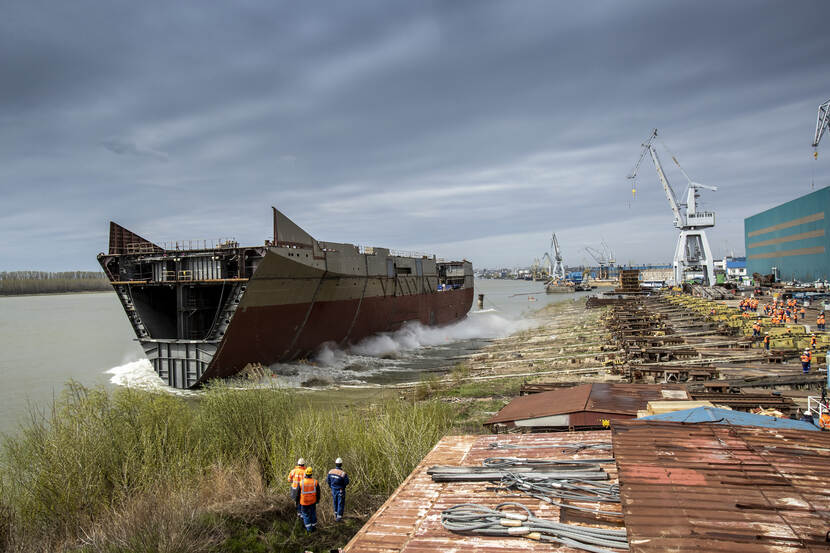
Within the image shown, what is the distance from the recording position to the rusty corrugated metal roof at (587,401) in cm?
1034

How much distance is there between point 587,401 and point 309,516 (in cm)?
611

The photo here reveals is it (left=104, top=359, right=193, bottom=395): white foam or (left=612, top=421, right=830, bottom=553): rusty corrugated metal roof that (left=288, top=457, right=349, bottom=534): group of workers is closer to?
(left=612, top=421, right=830, bottom=553): rusty corrugated metal roof

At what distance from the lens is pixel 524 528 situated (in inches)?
206

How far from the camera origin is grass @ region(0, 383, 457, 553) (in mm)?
8375

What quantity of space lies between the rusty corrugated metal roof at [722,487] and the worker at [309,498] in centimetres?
492

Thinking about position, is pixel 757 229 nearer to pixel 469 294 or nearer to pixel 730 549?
pixel 469 294

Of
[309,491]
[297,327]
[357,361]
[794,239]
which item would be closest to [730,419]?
[309,491]

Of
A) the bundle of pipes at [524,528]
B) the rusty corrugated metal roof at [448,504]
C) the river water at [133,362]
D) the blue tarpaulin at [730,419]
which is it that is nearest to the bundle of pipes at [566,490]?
the rusty corrugated metal roof at [448,504]

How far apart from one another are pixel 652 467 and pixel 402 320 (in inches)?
1284

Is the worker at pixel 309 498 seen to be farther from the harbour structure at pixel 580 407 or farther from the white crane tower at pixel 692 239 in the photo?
the white crane tower at pixel 692 239

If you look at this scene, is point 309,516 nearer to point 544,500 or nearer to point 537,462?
point 537,462

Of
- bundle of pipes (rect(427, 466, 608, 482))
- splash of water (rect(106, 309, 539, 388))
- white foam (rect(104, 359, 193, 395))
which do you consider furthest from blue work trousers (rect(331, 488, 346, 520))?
white foam (rect(104, 359, 193, 395))

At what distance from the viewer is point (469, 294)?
55.8m

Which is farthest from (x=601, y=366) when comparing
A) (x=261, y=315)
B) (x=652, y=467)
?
(x=652, y=467)
